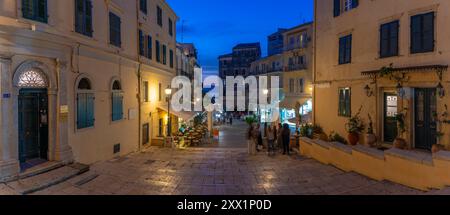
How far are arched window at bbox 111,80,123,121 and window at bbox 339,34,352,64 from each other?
1173cm

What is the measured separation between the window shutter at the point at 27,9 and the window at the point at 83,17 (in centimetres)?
211

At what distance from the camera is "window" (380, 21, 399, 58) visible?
40.0ft

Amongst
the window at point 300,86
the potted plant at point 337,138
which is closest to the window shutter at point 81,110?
the potted plant at point 337,138

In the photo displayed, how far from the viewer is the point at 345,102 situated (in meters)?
15.1

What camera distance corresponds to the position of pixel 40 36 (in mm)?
9430

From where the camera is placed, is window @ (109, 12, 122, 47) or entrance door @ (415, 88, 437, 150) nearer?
entrance door @ (415, 88, 437, 150)

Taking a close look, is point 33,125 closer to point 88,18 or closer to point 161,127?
point 88,18

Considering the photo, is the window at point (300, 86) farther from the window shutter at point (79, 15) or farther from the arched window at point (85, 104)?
the window shutter at point (79, 15)

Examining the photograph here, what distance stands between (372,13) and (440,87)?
15.4 ft

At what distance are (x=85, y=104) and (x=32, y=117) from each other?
7.36 ft

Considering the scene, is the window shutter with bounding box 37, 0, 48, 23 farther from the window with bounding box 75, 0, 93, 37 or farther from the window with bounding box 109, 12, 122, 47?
the window with bounding box 109, 12, 122, 47

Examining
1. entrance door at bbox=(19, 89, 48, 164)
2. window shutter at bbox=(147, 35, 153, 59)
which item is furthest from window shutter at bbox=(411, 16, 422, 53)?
window shutter at bbox=(147, 35, 153, 59)

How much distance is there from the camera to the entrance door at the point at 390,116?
1247 cm

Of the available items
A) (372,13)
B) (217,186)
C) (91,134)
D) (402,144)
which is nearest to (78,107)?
(91,134)
